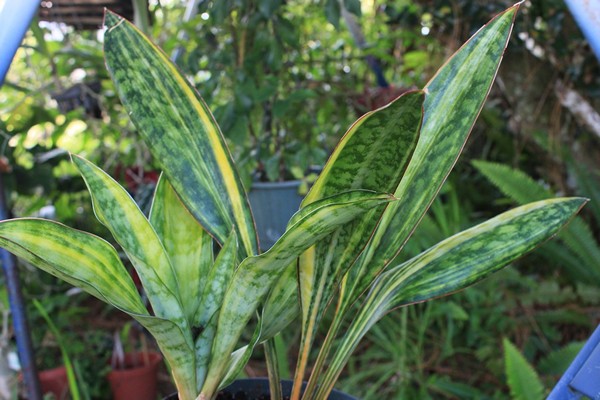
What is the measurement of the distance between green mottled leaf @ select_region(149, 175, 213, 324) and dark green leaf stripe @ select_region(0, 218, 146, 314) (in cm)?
7

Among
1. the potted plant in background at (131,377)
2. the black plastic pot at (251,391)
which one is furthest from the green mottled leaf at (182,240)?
the potted plant in background at (131,377)

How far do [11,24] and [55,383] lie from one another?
123 centimetres

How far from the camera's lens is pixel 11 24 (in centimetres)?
51

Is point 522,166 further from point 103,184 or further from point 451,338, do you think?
point 103,184

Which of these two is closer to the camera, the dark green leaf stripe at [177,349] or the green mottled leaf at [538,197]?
the dark green leaf stripe at [177,349]

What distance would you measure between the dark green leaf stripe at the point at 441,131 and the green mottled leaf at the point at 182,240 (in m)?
0.15

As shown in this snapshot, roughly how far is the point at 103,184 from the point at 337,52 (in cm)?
140

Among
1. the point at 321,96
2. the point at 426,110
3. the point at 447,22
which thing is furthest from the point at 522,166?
the point at 426,110

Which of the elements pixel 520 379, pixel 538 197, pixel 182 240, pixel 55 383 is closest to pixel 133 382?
pixel 55 383

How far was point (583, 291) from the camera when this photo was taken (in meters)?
Answer: 1.43

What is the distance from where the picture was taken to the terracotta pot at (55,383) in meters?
1.47

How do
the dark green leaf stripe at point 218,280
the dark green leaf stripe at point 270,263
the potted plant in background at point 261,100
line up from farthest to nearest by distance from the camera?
the potted plant in background at point 261,100 → the dark green leaf stripe at point 218,280 → the dark green leaf stripe at point 270,263

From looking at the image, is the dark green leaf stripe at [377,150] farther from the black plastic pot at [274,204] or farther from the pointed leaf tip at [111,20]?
the black plastic pot at [274,204]

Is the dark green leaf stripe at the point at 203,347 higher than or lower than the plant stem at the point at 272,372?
higher
